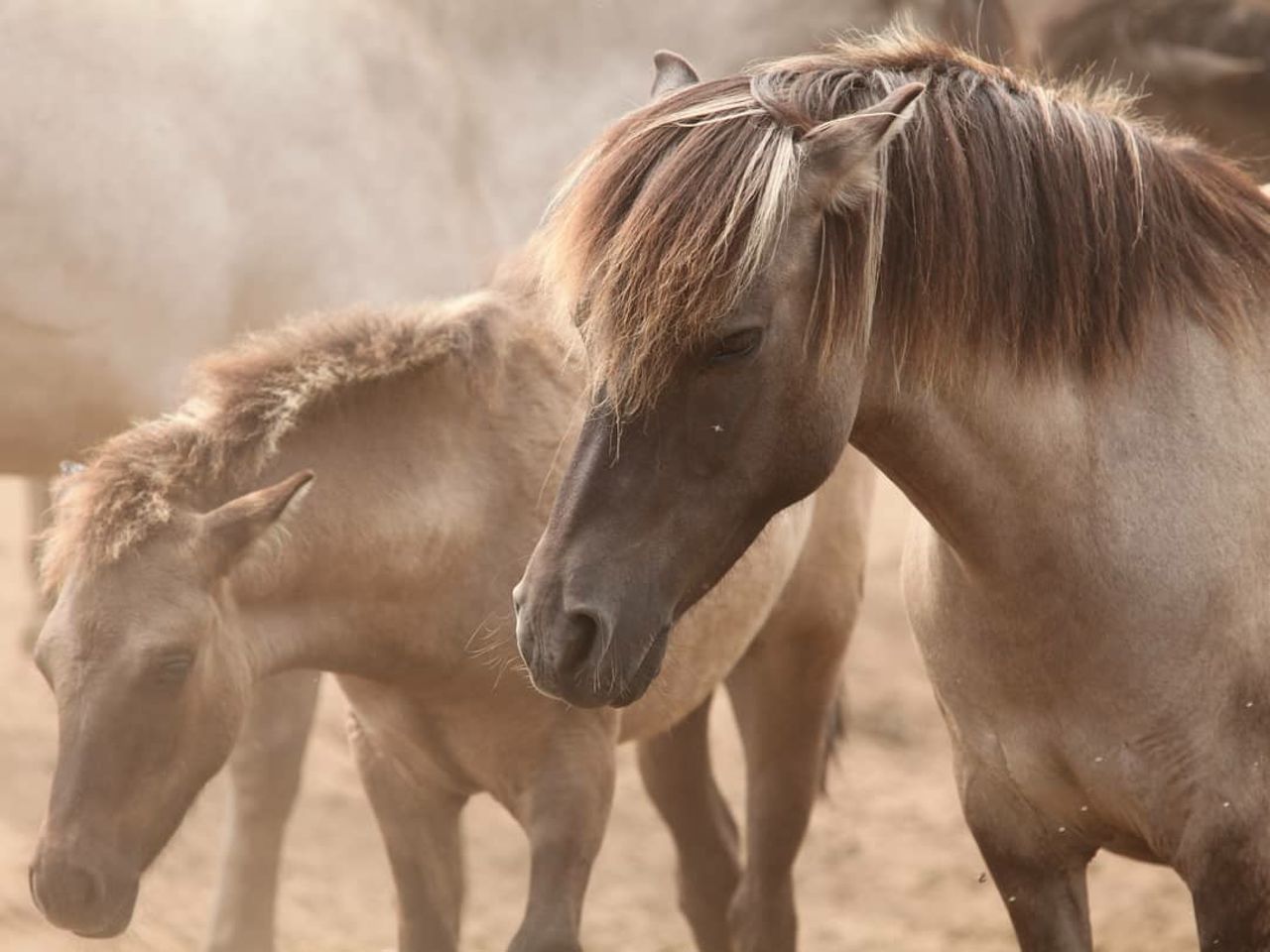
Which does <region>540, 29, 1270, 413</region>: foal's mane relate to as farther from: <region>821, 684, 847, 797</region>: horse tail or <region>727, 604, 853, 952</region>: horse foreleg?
<region>821, 684, 847, 797</region>: horse tail

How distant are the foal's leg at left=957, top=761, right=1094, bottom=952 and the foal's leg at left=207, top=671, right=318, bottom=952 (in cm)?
201

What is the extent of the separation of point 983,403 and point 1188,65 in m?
4.20

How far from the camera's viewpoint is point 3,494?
1046cm

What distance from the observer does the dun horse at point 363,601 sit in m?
3.72

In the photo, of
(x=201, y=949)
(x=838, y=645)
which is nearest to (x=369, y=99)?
(x=838, y=645)

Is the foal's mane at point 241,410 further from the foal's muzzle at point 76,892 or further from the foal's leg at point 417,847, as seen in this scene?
the foal's leg at point 417,847

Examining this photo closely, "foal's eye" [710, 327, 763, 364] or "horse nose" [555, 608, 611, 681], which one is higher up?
"foal's eye" [710, 327, 763, 364]

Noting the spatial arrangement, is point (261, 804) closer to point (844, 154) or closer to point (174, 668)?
point (174, 668)

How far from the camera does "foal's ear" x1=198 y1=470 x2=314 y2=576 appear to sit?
3.76 meters

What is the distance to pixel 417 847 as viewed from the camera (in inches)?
173

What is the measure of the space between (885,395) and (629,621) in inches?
20.7

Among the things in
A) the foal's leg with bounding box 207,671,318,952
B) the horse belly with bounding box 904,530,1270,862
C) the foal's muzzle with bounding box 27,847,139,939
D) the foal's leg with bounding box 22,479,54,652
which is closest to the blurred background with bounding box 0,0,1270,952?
the foal's leg with bounding box 207,671,318,952

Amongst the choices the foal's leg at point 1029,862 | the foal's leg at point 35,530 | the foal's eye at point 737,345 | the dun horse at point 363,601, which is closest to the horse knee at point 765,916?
the dun horse at point 363,601

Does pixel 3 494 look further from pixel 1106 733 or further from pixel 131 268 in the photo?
pixel 1106 733
